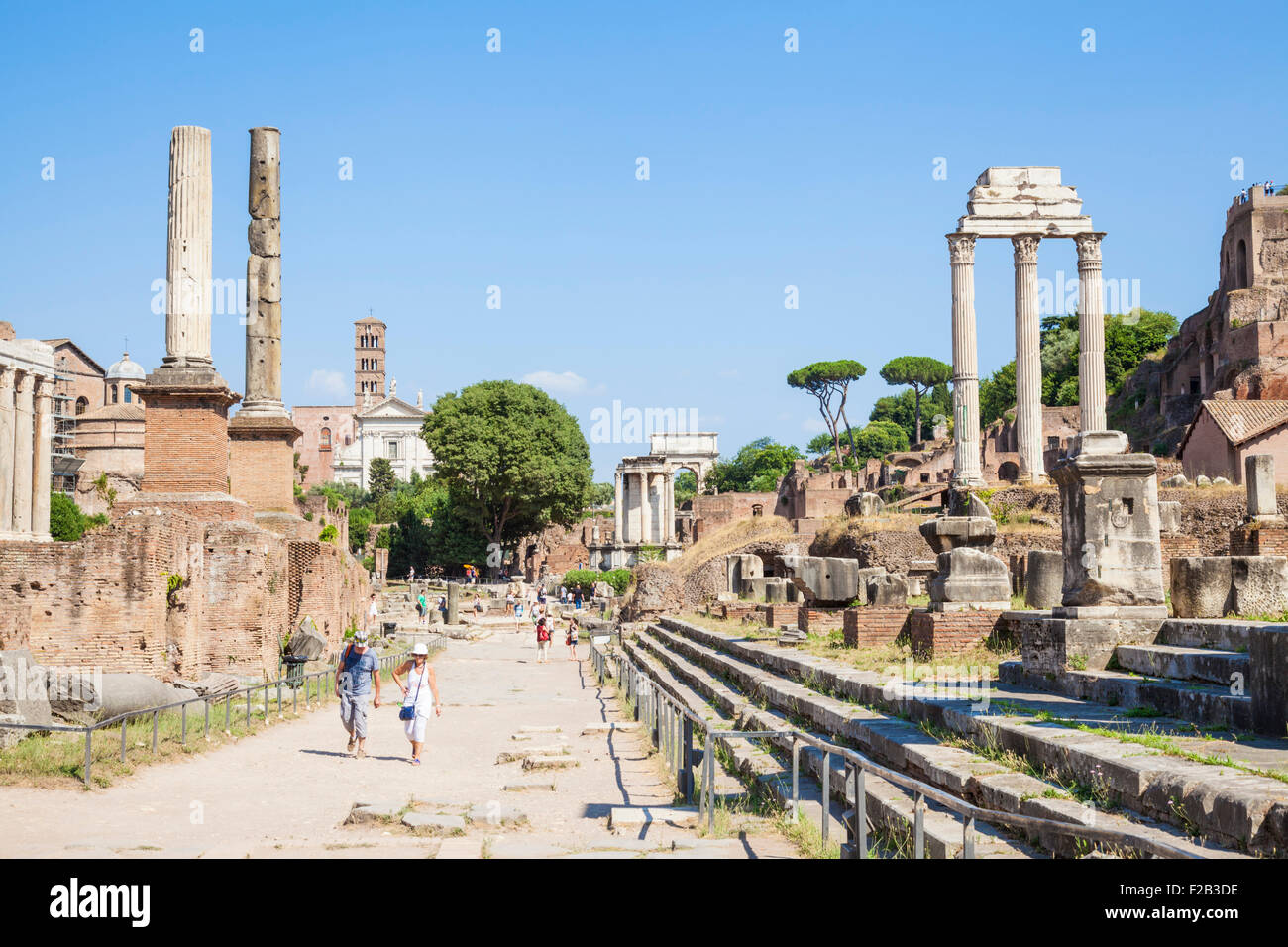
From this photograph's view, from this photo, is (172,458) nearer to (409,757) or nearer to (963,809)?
(409,757)

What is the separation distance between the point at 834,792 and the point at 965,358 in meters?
30.6

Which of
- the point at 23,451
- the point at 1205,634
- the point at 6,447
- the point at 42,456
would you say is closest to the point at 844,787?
the point at 1205,634

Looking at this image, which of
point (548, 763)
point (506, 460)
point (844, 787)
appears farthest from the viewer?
point (506, 460)

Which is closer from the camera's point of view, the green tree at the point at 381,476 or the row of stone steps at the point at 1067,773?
the row of stone steps at the point at 1067,773

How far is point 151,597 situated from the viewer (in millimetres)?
14477

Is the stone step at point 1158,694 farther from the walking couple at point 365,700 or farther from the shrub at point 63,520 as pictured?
the shrub at point 63,520

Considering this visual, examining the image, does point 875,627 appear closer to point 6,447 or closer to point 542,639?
point 542,639

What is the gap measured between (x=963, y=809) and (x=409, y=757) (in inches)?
337

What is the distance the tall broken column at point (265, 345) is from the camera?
67.9 feet

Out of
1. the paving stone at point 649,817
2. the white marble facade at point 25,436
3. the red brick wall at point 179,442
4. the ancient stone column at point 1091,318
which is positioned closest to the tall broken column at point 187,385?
the red brick wall at point 179,442

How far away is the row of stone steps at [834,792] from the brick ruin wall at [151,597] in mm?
6561

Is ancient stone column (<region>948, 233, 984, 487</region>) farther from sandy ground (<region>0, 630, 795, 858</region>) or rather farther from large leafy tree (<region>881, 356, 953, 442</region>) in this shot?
large leafy tree (<region>881, 356, 953, 442</region>)
